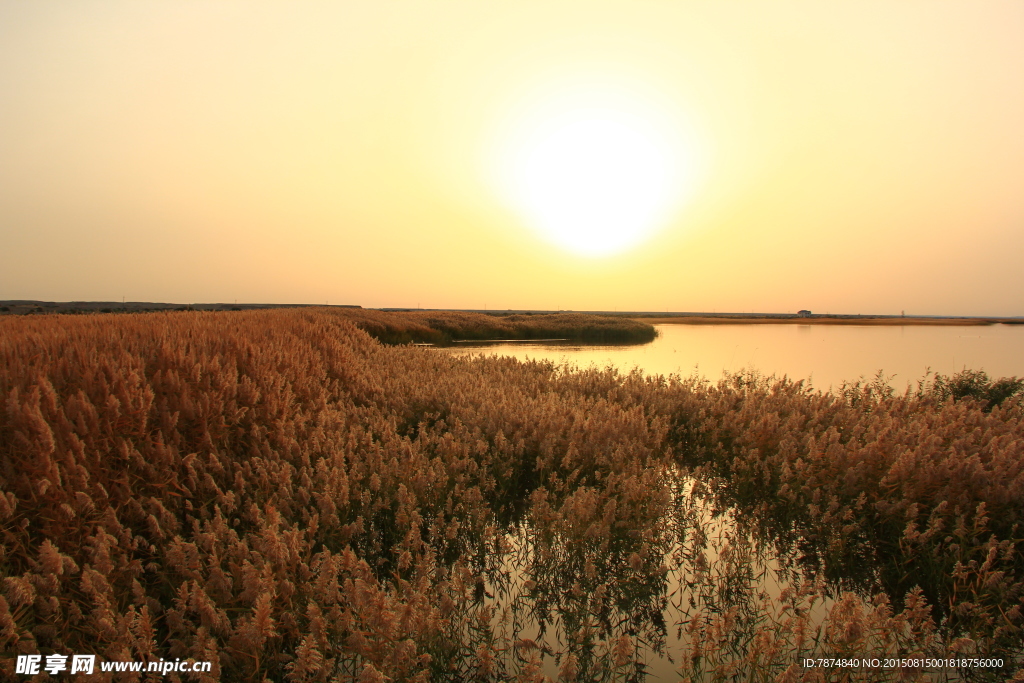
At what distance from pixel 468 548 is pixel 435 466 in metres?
0.87

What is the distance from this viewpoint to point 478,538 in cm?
432

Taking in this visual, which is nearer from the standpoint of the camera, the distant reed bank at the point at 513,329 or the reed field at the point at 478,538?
the reed field at the point at 478,538

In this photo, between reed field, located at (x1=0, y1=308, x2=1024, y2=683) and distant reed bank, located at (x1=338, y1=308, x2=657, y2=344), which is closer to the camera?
reed field, located at (x1=0, y1=308, x2=1024, y2=683)

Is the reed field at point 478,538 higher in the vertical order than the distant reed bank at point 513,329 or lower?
lower

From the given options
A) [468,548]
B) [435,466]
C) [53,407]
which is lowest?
[468,548]

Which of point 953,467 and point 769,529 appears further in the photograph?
point 769,529

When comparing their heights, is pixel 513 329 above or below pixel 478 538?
above

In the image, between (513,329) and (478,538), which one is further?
(513,329)

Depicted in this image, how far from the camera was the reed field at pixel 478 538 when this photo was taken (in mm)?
2609

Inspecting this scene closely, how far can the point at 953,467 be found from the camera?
4328 millimetres

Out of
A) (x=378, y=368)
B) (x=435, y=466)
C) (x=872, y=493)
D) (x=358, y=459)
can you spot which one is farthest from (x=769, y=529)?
(x=378, y=368)

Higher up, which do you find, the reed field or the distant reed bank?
the distant reed bank

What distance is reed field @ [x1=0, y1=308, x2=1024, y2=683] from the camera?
2.61 m

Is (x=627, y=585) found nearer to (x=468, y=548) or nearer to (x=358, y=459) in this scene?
(x=468, y=548)
